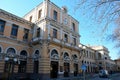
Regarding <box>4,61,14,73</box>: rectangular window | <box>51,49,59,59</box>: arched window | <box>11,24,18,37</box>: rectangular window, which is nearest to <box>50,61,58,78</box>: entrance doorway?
<box>51,49,59,59</box>: arched window

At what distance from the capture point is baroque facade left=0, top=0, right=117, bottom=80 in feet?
63.3

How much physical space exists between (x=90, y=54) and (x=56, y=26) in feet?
81.7

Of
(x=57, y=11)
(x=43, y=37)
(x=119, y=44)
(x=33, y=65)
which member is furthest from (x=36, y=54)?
(x=119, y=44)

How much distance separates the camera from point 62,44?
23.7 metres

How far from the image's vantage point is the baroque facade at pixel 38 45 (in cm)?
1928

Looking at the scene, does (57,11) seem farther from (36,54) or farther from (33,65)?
(33,65)

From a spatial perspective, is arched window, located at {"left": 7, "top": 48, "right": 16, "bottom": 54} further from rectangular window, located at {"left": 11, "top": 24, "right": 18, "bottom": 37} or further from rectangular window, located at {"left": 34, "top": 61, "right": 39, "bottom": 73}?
rectangular window, located at {"left": 34, "top": 61, "right": 39, "bottom": 73}

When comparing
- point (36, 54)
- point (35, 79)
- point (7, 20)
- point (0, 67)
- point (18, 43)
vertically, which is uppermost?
point (7, 20)

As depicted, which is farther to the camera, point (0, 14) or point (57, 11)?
point (57, 11)

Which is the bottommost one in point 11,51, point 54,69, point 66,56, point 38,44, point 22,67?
point 54,69

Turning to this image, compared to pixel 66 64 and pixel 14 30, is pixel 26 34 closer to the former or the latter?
pixel 14 30

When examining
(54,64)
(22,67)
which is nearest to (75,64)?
(54,64)

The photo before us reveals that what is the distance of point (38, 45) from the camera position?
21.6m

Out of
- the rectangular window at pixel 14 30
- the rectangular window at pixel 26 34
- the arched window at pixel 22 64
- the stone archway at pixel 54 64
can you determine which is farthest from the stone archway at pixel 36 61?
the rectangular window at pixel 14 30
